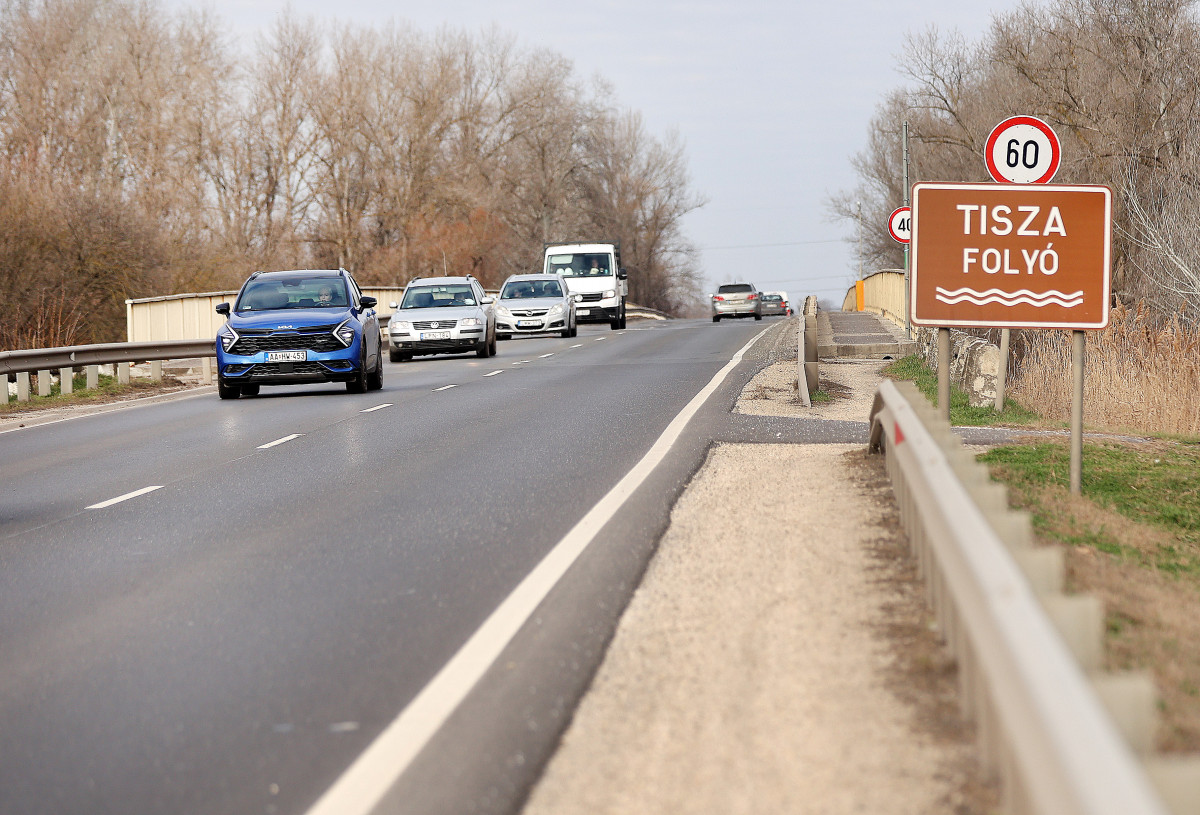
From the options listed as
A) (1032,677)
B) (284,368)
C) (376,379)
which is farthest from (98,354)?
(1032,677)

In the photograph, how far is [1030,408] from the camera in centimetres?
1603

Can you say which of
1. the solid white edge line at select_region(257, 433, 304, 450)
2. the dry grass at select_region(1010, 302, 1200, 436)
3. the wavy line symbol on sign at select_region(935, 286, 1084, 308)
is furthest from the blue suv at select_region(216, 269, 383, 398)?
the wavy line symbol on sign at select_region(935, 286, 1084, 308)

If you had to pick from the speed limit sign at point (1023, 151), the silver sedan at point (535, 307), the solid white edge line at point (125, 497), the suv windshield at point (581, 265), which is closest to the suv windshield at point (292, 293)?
the solid white edge line at point (125, 497)

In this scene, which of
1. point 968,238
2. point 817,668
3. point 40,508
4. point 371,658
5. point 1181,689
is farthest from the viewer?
point 40,508

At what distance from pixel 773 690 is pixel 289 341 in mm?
16470

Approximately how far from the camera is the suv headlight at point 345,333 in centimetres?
2039

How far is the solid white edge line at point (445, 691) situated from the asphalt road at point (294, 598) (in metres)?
0.06

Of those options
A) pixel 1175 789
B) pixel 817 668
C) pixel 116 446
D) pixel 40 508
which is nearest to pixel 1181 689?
pixel 817 668

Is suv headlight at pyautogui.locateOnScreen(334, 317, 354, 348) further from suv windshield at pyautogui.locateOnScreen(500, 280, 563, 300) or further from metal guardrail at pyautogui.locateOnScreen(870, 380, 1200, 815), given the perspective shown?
suv windshield at pyautogui.locateOnScreen(500, 280, 563, 300)

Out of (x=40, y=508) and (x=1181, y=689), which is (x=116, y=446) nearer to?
(x=40, y=508)

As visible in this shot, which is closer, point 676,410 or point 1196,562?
point 1196,562

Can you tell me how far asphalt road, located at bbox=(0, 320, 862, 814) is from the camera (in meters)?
4.29

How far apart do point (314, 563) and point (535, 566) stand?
1.25 meters

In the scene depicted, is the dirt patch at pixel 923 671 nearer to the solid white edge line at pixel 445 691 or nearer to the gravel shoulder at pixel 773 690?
the gravel shoulder at pixel 773 690
